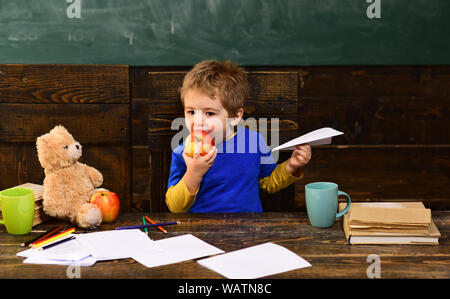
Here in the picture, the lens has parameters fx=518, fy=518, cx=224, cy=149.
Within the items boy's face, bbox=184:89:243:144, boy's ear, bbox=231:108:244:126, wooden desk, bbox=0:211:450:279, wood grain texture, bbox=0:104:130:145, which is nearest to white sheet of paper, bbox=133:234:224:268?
wooden desk, bbox=0:211:450:279

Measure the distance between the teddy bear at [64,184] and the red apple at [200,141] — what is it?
0.94 feet

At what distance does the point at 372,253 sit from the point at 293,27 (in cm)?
167

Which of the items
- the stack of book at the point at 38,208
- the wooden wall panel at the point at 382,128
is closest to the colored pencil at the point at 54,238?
the stack of book at the point at 38,208

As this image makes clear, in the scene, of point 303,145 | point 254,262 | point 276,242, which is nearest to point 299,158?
point 303,145

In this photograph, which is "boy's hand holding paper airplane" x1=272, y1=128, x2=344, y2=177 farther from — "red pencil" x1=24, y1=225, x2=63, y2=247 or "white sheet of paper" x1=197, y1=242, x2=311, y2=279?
"red pencil" x1=24, y1=225, x2=63, y2=247

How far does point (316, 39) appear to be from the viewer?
2564mm

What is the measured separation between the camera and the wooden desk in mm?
994

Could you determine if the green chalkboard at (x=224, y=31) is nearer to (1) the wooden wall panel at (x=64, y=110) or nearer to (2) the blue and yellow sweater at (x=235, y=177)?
(1) the wooden wall panel at (x=64, y=110)

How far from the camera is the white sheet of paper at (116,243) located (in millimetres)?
1092

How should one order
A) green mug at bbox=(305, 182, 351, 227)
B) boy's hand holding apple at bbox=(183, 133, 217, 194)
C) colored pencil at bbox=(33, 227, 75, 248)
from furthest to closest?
1. boy's hand holding apple at bbox=(183, 133, 217, 194)
2. green mug at bbox=(305, 182, 351, 227)
3. colored pencil at bbox=(33, 227, 75, 248)

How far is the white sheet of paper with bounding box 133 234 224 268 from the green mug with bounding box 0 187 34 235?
326mm

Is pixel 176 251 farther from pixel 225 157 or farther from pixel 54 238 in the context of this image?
pixel 225 157

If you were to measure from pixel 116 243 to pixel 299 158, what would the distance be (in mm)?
595
